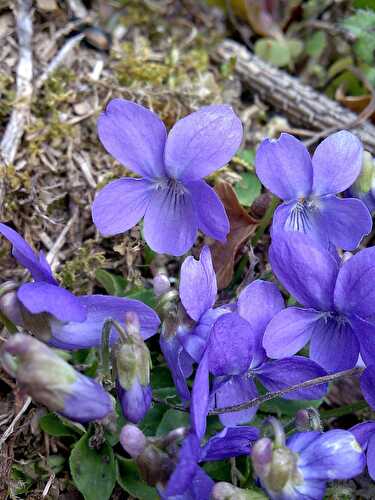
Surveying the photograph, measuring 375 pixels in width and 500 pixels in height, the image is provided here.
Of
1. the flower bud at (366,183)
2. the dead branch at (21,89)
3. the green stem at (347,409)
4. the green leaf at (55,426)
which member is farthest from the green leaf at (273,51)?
the green leaf at (55,426)

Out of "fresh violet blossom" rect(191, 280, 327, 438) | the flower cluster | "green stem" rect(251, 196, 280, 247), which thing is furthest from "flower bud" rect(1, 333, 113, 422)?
"green stem" rect(251, 196, 280, 247)

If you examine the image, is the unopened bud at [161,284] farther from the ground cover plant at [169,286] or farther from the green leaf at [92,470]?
the green leaf at [92,470]

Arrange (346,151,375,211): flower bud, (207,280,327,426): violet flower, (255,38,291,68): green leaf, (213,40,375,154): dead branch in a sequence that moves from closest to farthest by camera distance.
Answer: (207,280,327,426): violet flower, (346,151,375,211): flower bud, (213,40,375,154): dead branch, (255,38,291,68): green leaf

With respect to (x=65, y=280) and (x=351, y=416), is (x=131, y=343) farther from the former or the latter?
(x=351, y=416)

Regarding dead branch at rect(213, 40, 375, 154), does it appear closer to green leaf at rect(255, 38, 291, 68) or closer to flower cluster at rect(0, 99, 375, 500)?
green leaf at rect(255, 38, 291, 68)

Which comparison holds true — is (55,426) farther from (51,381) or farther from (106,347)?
(51,381)

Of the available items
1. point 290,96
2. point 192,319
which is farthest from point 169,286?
point 290,96
